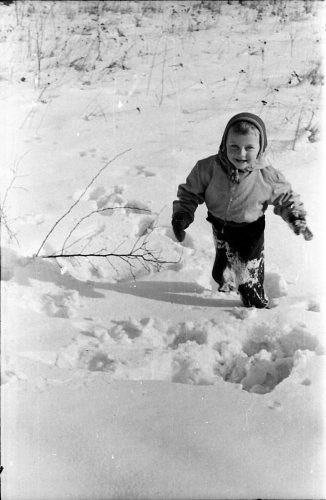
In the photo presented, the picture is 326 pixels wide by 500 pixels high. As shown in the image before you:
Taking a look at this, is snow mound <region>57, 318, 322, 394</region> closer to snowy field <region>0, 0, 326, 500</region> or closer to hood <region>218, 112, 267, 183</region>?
snowy field <region>0, 0, 326, 500</region>

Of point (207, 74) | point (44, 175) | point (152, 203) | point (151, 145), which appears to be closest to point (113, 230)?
point (152, 203)

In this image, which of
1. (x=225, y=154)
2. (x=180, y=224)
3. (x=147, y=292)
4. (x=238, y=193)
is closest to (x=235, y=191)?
(x=238, y=193)

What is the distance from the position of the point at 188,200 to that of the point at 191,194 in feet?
0.12

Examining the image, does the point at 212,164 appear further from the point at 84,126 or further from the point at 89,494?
the point at 84,126

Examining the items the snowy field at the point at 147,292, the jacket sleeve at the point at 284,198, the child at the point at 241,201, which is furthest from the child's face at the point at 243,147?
the snowy field at the point at 147,292

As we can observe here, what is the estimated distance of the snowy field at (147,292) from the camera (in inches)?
70.9

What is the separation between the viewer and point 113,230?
3.80 metres

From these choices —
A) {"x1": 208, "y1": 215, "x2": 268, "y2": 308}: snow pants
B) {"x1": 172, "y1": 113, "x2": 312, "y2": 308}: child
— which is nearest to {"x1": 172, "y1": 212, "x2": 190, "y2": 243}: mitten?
{"x1": 172, "y1": 113, "x2": 312, "y2": 308}: child

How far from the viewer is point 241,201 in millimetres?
2936

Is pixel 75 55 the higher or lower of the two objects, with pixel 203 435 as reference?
higher

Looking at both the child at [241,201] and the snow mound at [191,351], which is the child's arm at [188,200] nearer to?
the child at [241,201]

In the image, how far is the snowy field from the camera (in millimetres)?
1802

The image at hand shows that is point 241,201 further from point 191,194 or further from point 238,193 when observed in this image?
point 191,194

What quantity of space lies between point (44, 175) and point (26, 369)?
252 centimetres
